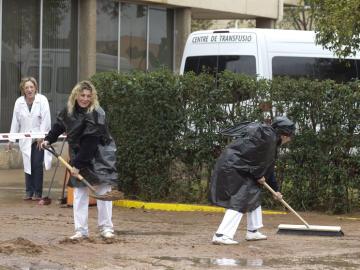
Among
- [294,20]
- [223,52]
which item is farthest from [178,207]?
[294,20]

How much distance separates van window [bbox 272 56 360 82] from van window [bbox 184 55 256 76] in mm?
760

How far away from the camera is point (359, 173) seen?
11.7 metres

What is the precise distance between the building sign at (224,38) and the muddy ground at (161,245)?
179 inches

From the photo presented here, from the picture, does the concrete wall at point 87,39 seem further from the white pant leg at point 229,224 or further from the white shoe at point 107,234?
the white pant leg at point 229,224

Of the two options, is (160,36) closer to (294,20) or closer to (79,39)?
(79,39)

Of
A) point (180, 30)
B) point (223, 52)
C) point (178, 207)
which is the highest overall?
point (180, 30)

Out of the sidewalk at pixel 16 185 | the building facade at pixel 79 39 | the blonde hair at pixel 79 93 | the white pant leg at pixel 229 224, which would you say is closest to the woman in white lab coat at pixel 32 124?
the sidewalk at pixel 16 185

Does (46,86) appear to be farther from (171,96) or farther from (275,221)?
(275,221)

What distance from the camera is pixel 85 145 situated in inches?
353

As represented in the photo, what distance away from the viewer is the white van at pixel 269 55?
15.3m

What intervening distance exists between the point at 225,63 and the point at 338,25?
3163 mm

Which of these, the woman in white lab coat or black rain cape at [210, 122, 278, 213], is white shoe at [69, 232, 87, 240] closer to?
black rain cape at [210, 122, 278, 213]

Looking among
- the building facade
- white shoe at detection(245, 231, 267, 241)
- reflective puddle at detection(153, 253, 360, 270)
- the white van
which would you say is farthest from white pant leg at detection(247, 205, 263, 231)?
the building facade

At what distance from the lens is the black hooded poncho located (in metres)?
8.96
